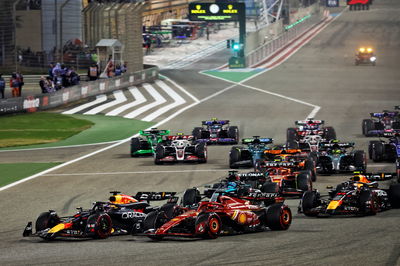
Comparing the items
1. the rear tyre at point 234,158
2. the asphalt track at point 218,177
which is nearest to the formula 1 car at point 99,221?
the asphalt track at point 218,177

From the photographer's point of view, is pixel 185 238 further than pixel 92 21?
No

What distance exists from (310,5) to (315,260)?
123 meters

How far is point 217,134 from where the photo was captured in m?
38.3

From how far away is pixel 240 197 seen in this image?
20.5 m

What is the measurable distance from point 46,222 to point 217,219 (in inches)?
143

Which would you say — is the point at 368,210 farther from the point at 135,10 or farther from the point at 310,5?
the point at 310,5

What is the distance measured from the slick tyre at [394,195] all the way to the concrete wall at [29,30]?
A: 5278cm

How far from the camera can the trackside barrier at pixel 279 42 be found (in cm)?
8369

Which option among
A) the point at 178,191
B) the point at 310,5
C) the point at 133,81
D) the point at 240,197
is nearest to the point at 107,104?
the point at 133,81

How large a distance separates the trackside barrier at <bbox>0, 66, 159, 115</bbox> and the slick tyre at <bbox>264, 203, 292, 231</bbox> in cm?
3105

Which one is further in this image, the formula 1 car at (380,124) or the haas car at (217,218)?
the formula 1 car at (380,124)

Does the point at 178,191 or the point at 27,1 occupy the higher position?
the point at 27,1

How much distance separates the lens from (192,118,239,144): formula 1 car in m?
37.9

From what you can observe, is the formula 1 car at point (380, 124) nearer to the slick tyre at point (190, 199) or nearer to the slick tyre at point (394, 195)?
the slick tyre at point (394, 195)
